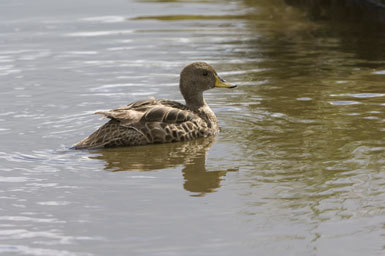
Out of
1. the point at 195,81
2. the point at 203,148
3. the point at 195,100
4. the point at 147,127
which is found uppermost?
the point at 195,81

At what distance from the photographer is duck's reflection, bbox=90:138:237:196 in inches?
338

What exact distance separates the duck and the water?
0.16 meters

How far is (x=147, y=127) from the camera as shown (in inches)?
397

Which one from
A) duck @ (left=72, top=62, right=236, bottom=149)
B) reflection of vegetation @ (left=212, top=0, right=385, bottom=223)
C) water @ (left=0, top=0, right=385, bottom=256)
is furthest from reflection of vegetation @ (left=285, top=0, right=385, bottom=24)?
duck @ (left=72, top=62, right=236, bottom=149)

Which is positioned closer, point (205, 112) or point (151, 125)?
point (151, 125)

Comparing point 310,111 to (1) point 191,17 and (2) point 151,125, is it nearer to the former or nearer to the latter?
(2) point 151,125

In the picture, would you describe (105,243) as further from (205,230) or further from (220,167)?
(220,167)

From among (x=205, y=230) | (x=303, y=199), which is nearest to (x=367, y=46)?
(x=303, y=199)

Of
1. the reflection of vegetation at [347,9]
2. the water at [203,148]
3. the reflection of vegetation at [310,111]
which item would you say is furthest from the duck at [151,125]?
the reflection of vegetation at [347,9]

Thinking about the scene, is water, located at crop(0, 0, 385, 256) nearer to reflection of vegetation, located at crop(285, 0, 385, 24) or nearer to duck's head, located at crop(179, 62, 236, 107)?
duck's head, located at crop(179, 62, 236, 107)

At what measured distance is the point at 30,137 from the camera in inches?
405

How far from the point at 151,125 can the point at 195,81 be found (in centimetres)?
127

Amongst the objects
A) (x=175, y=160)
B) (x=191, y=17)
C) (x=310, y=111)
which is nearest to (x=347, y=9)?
(x=191, y=17)

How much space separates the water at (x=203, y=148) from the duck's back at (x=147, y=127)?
0.16 m
